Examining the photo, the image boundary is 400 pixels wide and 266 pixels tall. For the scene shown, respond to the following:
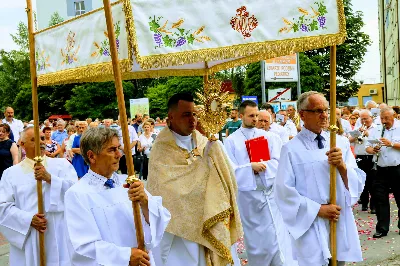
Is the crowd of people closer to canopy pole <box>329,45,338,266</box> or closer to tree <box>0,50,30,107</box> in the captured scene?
canopy pole <box>329,45,338,266</box>

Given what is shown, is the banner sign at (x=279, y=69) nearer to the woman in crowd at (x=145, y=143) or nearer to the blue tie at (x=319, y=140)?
the woman in crowd at (x=145, y=143)

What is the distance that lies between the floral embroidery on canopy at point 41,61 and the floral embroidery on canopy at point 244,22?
1.64 metres

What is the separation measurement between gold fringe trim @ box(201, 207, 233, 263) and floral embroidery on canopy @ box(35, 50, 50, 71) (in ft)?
6.09

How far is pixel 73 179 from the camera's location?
5.42m

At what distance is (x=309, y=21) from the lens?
407 centimetres

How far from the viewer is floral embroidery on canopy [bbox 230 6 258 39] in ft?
13.0

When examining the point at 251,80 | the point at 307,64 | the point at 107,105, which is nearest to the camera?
the point at 307,64

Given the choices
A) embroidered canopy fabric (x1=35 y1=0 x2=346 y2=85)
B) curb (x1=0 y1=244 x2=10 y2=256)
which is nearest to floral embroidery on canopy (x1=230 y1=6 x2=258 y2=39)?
embroidered canopy fabric (x1=35 y1=0 x2=346 y2=85)

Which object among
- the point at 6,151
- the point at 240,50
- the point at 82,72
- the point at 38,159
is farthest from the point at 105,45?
the point at 6,151

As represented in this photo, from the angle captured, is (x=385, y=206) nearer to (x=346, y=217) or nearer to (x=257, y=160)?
(x=257, y=160)

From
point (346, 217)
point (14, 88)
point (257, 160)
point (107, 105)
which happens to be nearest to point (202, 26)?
point (346, 217)

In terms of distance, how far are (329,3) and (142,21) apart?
135 cm

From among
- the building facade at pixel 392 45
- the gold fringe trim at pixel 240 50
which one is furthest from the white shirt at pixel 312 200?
the building facade at pixel 392 45

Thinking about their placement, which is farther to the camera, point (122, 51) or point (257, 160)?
point (257, 160)
